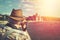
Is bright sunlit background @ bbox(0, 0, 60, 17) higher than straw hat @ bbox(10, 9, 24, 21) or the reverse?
higher

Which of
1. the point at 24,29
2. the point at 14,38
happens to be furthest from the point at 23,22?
the point at 14,38

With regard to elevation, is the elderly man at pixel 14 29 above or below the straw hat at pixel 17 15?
below

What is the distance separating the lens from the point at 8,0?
2.08 metres

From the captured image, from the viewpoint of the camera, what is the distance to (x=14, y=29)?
2041 mm

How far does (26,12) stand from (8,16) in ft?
0.67

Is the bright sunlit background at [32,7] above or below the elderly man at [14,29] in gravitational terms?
above

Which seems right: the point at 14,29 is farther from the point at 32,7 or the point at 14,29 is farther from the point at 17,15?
the point at 32,7

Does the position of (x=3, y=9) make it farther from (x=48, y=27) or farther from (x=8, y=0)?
(x=48, y=27)

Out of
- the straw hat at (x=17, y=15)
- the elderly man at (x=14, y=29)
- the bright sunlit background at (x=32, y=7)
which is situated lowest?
the elderly man at (x=14, y=29)

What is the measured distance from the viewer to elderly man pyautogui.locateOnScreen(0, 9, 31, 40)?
2.02 meters

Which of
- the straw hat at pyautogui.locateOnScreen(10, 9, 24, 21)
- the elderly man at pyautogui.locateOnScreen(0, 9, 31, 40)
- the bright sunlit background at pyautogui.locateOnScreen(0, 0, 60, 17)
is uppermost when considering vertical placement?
the bright sunlit background at pyautogui.locateOnScreen(0, 0, 60, 17)

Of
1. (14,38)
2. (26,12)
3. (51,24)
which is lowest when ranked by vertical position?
(14,38)

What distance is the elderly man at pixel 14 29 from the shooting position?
2021 millimetres

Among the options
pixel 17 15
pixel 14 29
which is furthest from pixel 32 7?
pixel 14 29
